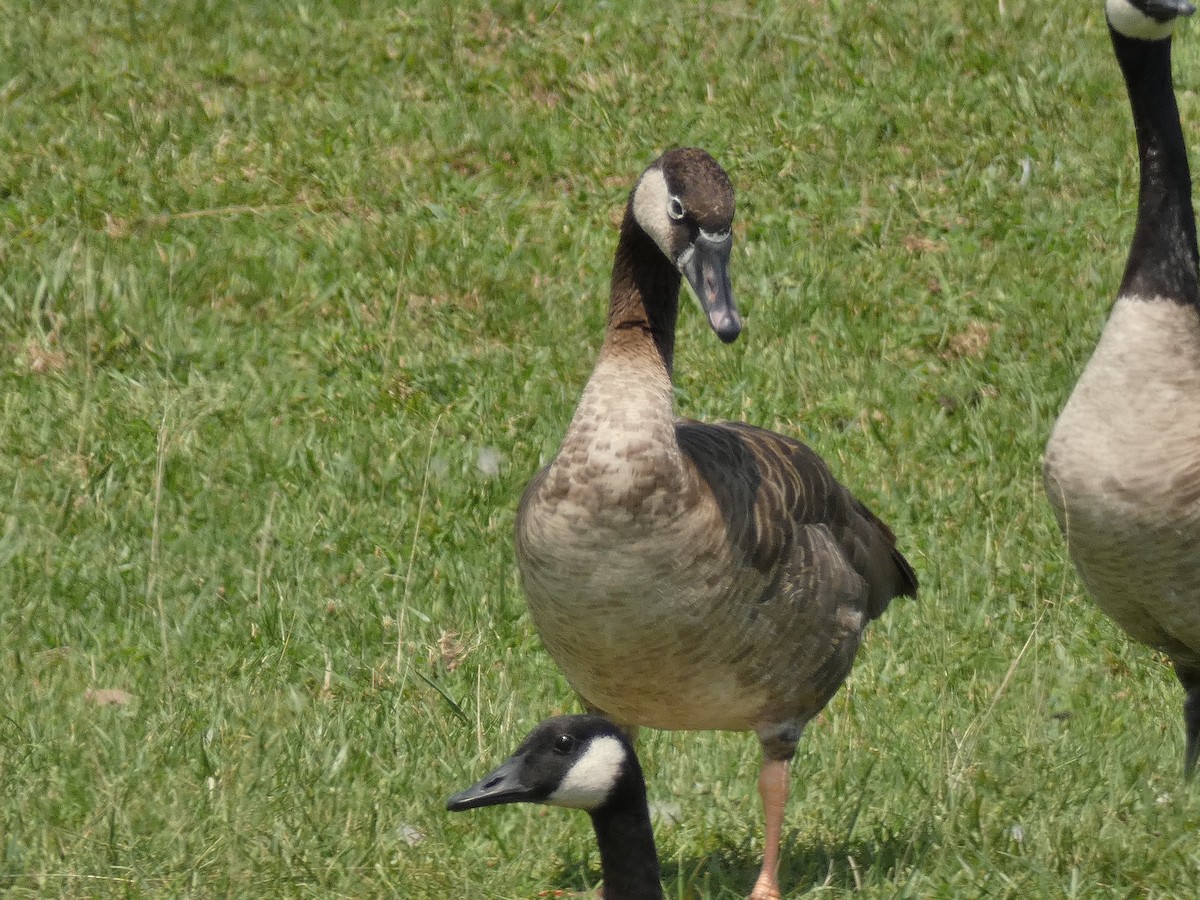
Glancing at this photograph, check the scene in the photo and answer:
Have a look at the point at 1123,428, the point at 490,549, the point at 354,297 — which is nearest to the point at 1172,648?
the point at 1123,428

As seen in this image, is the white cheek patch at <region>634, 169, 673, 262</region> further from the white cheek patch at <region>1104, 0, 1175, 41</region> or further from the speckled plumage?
the white cheek patch at <region>1104, 0, 1175, 41</region>

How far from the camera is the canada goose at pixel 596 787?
366cm

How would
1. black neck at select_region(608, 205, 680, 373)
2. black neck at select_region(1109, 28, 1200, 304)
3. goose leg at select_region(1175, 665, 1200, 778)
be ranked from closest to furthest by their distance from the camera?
black neck at select_region(608, 205, 680, 373) → goose leg at select_region(1175, 665, 1200, 778) → black neck at select_region(1109, 28, 1200, 304)

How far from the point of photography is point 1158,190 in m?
5.41

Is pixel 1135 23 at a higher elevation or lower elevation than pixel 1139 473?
higher

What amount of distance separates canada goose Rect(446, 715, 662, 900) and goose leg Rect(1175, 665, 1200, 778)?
208cm

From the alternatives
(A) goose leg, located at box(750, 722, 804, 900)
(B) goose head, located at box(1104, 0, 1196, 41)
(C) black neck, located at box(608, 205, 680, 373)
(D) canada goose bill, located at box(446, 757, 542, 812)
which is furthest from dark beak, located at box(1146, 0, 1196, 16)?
(D) canada goose bill, located at box(446, 757, 542, 812)

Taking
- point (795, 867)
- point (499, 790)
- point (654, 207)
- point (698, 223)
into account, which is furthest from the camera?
point (795, 867)

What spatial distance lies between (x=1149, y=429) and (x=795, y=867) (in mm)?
1634

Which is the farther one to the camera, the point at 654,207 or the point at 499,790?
the point at 654,207

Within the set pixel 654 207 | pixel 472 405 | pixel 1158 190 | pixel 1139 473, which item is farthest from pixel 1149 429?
pixel 472 405

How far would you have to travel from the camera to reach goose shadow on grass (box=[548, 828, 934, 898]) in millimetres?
4223

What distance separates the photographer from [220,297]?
26.2 feet

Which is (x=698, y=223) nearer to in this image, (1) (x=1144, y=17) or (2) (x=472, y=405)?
(1) (x=1144, y=17)
